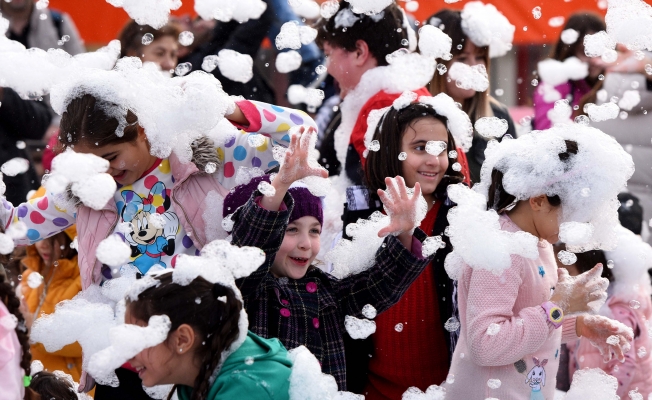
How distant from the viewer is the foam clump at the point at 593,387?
225 centimetres

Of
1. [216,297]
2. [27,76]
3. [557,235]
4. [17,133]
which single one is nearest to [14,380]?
[216,297]

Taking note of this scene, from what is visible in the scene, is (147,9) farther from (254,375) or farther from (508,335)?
(508,335)

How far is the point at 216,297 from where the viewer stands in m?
1.78

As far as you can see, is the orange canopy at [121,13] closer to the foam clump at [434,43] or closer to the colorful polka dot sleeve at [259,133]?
the foam clump at [434,43]

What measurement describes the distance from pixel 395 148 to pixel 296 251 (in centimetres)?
48

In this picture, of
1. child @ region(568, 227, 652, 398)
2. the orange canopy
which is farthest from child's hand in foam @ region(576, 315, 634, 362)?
the orange canopy

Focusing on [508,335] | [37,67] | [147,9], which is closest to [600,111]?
[508,335]

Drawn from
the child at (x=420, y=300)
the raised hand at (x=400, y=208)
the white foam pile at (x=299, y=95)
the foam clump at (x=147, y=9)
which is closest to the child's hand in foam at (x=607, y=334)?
the child at (x=420, y=300)

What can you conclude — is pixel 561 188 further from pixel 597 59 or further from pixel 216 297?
pixel 597 59

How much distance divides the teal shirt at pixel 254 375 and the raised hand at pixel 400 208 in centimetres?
42

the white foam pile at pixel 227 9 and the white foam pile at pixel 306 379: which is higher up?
the white foam pile at pixel 227 9

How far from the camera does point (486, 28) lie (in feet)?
10.3

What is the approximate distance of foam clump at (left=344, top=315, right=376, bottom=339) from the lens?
2.13 metres

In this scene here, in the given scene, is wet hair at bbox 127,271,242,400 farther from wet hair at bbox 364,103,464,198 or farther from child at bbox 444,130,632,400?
wet hair at bbox 364,103,464,198
